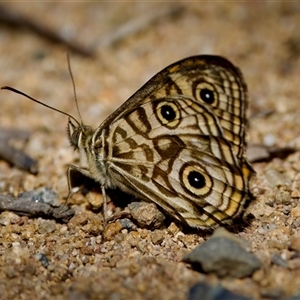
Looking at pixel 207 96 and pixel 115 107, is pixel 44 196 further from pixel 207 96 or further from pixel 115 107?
pixel 115 107

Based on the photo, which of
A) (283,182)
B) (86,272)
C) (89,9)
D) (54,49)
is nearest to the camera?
(86,272)

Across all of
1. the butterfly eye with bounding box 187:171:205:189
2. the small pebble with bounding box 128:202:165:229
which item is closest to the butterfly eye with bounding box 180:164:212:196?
the butterfly eye with bounding box 187:171:205:189

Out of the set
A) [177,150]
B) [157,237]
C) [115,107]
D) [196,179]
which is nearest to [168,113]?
[177,150]

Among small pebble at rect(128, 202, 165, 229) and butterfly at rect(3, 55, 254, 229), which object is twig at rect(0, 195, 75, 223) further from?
small pebble at rect(128, 202, 165, 229)

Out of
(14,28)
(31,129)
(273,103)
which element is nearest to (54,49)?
(14,28)

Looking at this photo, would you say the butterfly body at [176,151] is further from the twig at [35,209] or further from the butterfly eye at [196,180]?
the twig at [35,209]

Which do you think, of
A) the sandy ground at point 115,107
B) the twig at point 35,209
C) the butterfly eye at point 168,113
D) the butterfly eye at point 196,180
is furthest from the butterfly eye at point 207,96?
the twig at point 35,209

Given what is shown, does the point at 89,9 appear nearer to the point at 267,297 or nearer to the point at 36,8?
the point at 36,8
